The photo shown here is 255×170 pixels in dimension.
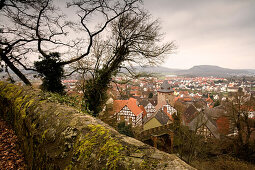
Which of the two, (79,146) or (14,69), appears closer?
(79,146)

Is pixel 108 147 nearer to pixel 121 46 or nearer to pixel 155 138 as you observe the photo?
pixel 121 46

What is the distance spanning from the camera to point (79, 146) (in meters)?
1.47

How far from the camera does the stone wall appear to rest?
1.17 m

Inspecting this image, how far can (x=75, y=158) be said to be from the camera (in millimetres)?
1421

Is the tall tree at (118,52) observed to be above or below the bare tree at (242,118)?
above

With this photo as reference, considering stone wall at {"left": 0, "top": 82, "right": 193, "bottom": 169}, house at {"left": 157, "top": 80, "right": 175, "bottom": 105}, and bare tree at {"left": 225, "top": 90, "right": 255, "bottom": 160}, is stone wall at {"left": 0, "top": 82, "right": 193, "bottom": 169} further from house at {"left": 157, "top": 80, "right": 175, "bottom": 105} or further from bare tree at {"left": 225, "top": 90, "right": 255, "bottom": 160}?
house at {"left": 157, "top": 80, "right": 175, "bottom": 105}

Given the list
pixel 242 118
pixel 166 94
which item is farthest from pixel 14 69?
pixel 166 94

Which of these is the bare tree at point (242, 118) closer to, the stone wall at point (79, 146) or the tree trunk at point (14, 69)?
the stone wall at point (79, 146)

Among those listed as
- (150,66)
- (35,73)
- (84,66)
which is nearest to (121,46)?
(150,66)

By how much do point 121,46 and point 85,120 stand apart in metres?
7.34

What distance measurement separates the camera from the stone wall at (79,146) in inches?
46.0

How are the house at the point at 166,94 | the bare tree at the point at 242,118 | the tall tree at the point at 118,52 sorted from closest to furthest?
the tall tree at the point at 118,52, the bare tree at the point at 242,118, the house at the point at 166,94

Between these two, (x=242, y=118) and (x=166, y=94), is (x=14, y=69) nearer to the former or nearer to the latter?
(x=242, y=118)

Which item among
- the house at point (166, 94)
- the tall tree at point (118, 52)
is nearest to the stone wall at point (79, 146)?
the tall tree at point (118, 52)
